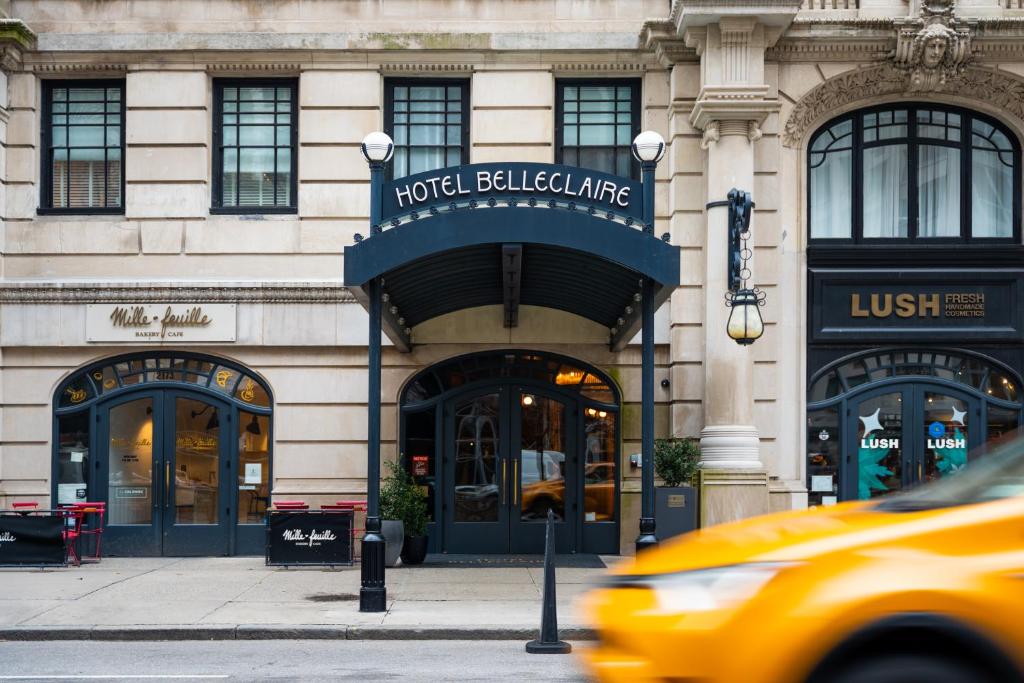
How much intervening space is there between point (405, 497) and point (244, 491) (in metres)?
2.90

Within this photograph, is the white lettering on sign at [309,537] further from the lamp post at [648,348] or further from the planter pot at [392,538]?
the lamp post at [648,348]

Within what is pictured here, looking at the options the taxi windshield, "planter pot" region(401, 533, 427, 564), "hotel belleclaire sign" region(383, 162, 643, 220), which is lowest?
"planter pot" region(401, 533, 427, 564)

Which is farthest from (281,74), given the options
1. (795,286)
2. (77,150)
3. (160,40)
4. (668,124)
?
(795,286)

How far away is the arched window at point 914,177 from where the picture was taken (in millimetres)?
18359

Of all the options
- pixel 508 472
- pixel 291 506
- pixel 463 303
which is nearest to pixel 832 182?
pixel 463 303

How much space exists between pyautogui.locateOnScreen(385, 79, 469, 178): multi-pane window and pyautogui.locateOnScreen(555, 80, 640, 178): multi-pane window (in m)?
1.54

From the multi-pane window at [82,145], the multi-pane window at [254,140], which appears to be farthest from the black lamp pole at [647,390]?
the multi-pane window at [82,145]

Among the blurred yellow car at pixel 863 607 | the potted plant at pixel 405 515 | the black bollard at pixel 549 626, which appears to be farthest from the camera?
the potted plant at pixel 405 515

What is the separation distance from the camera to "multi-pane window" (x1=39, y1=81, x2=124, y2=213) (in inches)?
738

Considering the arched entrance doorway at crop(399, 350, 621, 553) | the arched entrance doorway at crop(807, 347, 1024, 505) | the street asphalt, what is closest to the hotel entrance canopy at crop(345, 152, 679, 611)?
the street asphalt

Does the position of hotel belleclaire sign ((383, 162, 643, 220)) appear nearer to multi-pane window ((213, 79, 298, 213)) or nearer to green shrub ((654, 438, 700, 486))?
green shrub ((654, 438, 700, 486))

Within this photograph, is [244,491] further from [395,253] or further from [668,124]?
[668,124]

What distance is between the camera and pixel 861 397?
18156 mm

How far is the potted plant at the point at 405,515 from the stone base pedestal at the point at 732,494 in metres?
4.01
